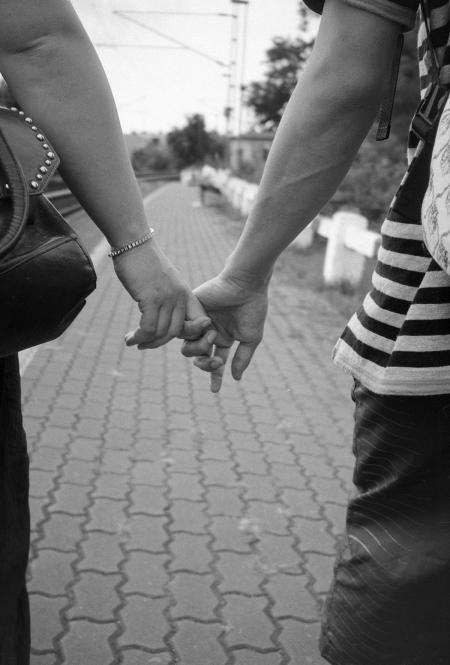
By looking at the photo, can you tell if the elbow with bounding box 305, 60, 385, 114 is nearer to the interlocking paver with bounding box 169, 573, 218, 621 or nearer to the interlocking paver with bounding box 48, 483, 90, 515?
the interlocking paver with bounding box 169, 573, 218, 621

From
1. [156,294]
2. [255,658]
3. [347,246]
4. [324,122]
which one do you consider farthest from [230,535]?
[347,246]

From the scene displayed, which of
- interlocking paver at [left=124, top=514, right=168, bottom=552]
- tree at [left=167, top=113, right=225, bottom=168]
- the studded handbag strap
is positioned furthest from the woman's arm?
tree at [left=167, top=113, right=225, bottom=168]

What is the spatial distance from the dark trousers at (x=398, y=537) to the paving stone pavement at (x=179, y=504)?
4.25ft

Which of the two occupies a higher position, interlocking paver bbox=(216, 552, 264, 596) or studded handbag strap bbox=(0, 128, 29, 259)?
studded handbag strap bbox=(0, 128, 29, 259)

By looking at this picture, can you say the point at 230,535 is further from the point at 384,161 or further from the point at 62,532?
the point at 384,161

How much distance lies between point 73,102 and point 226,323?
32.0 inches

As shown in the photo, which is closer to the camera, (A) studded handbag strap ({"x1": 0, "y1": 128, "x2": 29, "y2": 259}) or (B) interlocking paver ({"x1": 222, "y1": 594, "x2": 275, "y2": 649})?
(A) studded handbag strap ({"x1": 0, "y1": 128, "x2": 29, "y2": 259})

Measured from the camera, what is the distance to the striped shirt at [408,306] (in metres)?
1.43

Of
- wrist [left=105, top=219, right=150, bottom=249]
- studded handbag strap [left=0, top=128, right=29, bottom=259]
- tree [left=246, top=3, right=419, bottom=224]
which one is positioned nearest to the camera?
studded handbag strap [left=0, top=128, right=29, bottom=259]

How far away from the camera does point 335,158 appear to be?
5.70ft

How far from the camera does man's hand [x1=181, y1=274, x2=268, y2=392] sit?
2.11 meters

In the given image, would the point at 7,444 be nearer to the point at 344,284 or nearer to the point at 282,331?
the point at 282,331

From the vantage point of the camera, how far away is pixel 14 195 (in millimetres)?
1351

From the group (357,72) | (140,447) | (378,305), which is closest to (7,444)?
(378,305)
